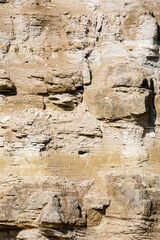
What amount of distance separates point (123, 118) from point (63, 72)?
1.44m

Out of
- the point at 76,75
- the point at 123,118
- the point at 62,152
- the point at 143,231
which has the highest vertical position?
the point at 76,75

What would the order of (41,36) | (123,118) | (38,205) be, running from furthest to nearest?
1. (41,36)
2. (123,118)
3. (38,205)

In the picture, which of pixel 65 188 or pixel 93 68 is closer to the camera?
pixel 65 188

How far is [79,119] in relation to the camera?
11.7 m

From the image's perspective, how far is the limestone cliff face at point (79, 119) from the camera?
10906 millimetres

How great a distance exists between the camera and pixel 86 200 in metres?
11.1

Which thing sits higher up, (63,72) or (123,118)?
(63,72)

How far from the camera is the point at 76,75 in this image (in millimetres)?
11852

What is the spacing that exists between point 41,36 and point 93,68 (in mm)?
1232

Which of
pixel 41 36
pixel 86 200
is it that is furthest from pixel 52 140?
Answer: pixel 41 36

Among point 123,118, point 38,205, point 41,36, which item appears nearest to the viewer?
point 38,205

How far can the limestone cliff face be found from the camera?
10.9 meters

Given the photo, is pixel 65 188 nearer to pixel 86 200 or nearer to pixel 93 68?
pixel 86 200

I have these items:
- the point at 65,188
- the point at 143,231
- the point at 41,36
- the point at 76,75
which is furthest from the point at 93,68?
the point at 143,231
